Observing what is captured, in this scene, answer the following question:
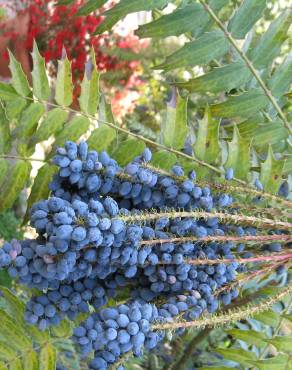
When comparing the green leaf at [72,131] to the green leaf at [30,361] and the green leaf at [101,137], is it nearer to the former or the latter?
the green leaf at [101,137]

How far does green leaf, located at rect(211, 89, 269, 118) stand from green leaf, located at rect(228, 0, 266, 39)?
8 centimetres

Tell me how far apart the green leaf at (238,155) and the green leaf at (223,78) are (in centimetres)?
7

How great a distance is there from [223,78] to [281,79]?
9cm

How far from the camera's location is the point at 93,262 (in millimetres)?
529

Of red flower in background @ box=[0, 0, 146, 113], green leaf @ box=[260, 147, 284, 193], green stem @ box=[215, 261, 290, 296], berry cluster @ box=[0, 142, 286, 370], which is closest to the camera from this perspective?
berry cluster @ box=[0, 142, 286, 370]

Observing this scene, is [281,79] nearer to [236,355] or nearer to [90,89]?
[90,89]

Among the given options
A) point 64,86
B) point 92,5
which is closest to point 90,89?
point 64,86

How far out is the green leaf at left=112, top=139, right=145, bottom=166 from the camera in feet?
2.14

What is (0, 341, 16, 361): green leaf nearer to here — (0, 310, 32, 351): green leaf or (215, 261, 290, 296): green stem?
(0, 310, 32, 351): green leaf

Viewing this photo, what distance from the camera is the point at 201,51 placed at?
2.29 ft

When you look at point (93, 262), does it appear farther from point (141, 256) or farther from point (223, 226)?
A: point (223, 226)

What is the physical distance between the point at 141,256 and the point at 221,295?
133mm

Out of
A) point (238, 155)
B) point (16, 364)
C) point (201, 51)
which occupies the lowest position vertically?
point (16, 364)

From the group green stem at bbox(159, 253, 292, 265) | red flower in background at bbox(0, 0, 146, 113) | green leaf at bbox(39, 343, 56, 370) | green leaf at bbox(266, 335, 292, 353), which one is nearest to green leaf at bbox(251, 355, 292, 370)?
green leaf at bbox(266, 335, 292, 353)
